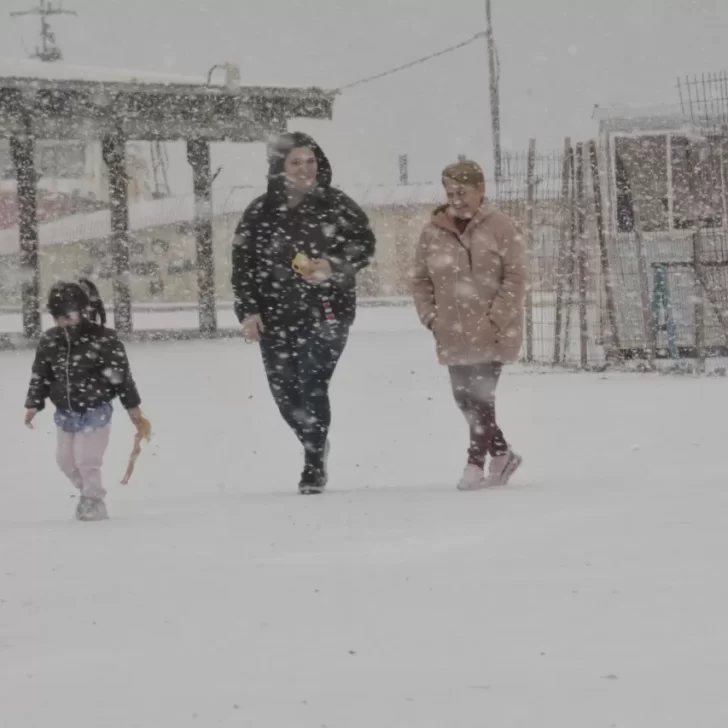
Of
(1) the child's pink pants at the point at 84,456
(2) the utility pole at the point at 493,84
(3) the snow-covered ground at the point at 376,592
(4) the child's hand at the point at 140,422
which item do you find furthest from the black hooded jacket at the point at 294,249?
(2) the utility pole at the point at 493,84

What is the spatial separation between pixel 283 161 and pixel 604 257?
25.7ft

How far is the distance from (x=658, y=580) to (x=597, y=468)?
347cm

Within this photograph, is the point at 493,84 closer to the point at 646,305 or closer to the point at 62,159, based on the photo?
the point at 62,159

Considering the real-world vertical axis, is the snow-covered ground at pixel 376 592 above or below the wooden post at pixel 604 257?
below

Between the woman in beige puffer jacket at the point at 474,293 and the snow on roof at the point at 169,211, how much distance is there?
38190 millimetres

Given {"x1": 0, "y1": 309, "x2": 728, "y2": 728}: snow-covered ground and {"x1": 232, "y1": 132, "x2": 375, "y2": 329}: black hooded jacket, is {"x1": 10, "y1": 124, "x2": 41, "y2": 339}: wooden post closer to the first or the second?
{"x1": 0, "y1": 309, "x2": 728, "y2": 728}: snow-covered ground

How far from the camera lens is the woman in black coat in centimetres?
719

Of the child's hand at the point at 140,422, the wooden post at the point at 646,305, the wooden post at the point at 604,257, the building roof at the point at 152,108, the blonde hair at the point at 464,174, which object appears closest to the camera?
the child's hand at the point at 140,422

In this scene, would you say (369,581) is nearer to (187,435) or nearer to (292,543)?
(292,543)

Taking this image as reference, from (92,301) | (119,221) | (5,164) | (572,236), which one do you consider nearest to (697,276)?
(572,236)

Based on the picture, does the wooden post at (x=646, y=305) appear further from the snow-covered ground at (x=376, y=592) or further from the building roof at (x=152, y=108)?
the building roof at (x=152, y=108)

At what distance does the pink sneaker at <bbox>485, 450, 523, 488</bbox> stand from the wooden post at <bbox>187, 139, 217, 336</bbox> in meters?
15.7

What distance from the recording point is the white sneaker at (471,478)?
23.5 feet

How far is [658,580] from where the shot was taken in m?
4.68
